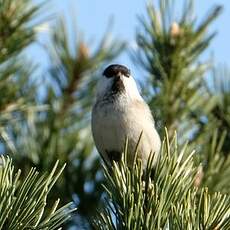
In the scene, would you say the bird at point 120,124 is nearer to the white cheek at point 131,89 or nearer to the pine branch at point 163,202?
the white cheek at point 131,89

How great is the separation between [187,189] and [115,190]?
15 cm

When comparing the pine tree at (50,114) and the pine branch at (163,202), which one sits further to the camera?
the pine tree at (50,114)

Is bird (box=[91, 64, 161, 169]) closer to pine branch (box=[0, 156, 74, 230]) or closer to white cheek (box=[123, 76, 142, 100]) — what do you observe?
white cheek (box=[123, 76, 142, 100])

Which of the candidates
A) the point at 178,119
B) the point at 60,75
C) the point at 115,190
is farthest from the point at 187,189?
the point at 60,75

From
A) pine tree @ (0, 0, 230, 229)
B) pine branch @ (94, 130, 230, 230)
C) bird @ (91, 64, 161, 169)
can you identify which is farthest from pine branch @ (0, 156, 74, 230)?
bird @ (91, 64, 161, 169)

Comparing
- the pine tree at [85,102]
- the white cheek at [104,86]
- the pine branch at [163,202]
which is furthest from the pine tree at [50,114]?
the pine branch at [163,202]

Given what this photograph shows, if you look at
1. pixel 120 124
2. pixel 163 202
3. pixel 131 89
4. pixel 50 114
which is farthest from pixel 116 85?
pixel 163 202

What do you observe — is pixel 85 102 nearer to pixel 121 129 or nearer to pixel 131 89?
pixel 121 129

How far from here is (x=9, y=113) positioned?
2062 mm

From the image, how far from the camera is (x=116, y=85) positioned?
288 cm

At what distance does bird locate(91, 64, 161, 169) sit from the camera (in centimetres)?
250

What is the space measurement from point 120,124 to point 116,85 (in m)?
0.35

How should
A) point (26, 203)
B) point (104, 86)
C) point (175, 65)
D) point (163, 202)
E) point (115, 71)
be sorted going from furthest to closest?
point (115, 71) → point (104, 86) → point (175, 65) → point (163, 202) → point (26, 203)

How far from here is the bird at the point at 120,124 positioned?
2.50m
